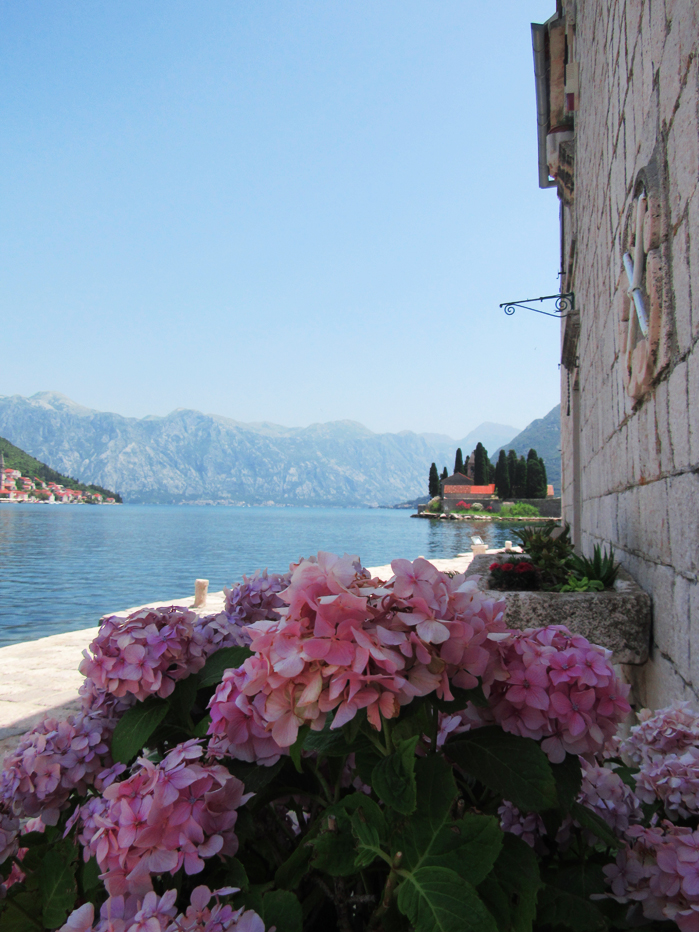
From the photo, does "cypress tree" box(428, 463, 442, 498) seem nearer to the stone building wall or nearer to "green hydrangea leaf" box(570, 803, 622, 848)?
the stone building wall

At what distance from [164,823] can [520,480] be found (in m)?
53.3

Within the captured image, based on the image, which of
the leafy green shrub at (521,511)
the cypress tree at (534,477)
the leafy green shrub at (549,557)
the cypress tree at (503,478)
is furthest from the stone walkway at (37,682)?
the cypress tree at (503,478)

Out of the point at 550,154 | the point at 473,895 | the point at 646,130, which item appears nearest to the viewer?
the point at 473,895

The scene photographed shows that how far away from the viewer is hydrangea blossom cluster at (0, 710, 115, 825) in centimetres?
92

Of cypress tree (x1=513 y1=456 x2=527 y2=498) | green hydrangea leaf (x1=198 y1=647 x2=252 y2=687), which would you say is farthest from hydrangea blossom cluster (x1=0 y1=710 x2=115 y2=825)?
cypress tree (x1=513 y1=456 x2=527 y2=498)

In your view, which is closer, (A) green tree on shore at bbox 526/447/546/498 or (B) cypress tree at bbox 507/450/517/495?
(A) green tree on shore at bbox 526/447/546/498

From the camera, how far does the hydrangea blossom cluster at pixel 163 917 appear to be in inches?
23.4

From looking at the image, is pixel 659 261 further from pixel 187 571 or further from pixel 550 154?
pixel 187 571

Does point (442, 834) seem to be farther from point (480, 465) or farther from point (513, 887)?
point (480, 465)

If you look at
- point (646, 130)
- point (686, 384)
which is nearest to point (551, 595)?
point (686, 384)

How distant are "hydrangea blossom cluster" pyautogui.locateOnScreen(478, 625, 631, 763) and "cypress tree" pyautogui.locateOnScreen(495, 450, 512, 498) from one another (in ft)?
173

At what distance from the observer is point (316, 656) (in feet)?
2.04

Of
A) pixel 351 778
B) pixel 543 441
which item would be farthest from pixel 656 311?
pixel 543 441

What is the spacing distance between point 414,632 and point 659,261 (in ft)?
6.48
